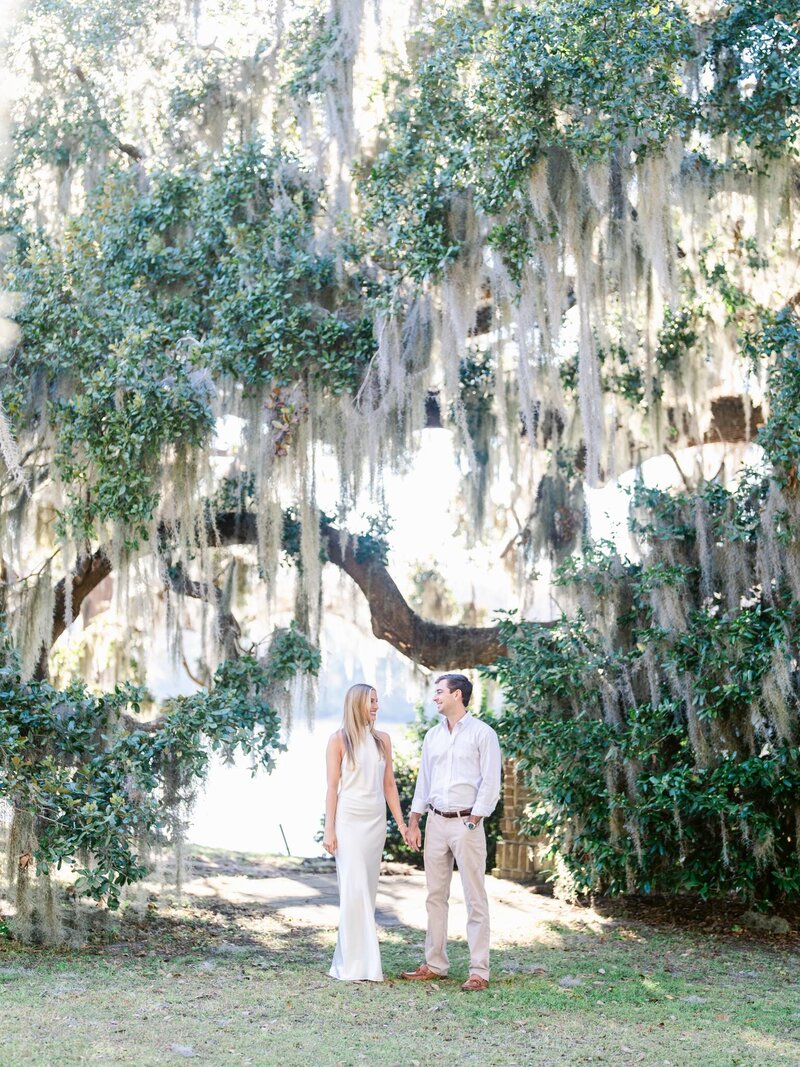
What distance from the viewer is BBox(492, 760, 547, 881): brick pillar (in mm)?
8320

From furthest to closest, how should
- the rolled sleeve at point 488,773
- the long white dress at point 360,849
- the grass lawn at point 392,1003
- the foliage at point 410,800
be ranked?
the foliage at point 410,800 < the long white dress at point 360,849 < the rolled sleeve at point 488,773 < the grass lawn at point 392,1003

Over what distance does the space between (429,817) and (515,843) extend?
385 centimetres

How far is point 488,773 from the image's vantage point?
4.71 metres

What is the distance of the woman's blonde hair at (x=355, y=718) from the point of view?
15.7 ft

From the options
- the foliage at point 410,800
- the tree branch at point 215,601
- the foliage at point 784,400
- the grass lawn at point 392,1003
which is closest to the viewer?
the grass lawn at point 392,1003

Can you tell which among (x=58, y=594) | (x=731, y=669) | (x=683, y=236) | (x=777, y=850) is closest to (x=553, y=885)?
(x=777, y=850)

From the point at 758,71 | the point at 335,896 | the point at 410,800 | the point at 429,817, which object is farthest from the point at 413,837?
the point at 410,800

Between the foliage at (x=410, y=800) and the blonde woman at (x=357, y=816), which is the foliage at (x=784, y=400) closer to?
the blonde woman at (x=357, y=816)

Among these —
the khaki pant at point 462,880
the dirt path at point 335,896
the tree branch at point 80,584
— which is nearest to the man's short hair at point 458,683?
the khaki pant at point 462,880

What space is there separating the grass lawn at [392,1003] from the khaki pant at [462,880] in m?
0.15

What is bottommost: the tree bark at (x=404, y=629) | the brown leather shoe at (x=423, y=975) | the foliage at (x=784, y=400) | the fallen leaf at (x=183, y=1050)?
the brown leather shoe at (x=423, y=975)

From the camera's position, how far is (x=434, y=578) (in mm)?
11102

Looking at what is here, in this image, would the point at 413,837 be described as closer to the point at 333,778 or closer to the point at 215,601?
the point at 333,778

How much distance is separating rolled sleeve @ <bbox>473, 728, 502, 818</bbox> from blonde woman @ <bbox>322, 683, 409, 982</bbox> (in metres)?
0.37
